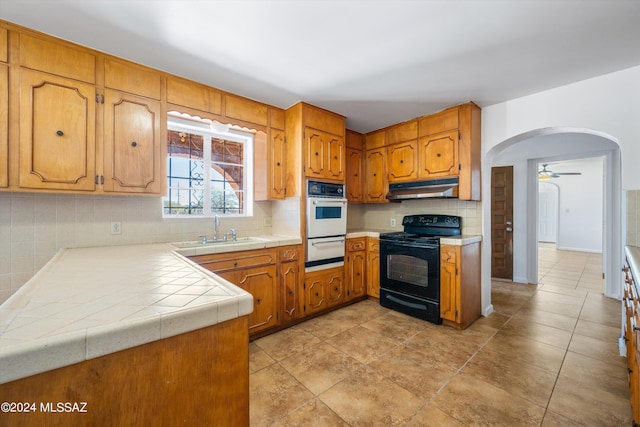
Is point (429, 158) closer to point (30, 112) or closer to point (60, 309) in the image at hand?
point (60, 309)

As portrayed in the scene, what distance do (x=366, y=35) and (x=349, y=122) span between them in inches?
69.3

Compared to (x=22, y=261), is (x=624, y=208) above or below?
above

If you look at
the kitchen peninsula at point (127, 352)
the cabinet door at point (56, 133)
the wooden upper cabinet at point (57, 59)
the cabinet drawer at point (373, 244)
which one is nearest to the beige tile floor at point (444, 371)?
the cabinet drawer at point (373, 244)

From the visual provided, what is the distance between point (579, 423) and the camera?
1521 millimetres

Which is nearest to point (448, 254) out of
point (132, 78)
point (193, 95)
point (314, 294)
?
point (314, 294)

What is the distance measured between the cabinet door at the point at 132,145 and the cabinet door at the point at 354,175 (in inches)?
96.8

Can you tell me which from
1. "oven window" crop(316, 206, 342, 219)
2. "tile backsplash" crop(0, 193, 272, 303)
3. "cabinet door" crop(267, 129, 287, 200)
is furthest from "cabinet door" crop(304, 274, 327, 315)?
"tile backsplash" crop(0, 193, 272, 303)

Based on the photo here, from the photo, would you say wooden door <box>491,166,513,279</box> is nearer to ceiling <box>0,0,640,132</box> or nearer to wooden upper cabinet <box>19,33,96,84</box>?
ceiling <box>0,0,640,132</box>

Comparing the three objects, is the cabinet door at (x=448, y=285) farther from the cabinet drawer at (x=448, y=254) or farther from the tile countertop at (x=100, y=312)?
the tile countertop at (x=100, y=312)

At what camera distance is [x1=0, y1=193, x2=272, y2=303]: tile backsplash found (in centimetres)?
184

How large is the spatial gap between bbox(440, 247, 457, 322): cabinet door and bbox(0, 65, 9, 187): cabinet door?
11.9ft

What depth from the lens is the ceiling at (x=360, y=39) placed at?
5.11 feet

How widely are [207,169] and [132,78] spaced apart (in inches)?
40.5

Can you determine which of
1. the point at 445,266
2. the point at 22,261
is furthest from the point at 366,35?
the point at 22,261
